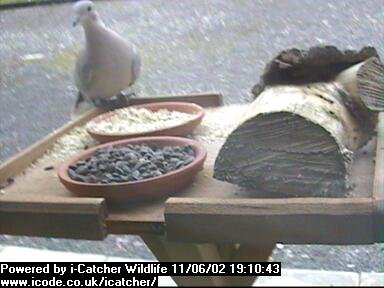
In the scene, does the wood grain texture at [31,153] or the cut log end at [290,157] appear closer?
the cut log end at [290,157]

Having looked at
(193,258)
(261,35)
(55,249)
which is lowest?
(55,249)

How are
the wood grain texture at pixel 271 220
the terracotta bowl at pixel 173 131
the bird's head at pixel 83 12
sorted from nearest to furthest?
the wood grain texture at pixel 271 220 → the terracotta bowl at pixel 173 131 → the bird's head at pixel 83 12

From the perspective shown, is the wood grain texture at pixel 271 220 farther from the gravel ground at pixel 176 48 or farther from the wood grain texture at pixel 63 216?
the gravel ground at pixel 176 48

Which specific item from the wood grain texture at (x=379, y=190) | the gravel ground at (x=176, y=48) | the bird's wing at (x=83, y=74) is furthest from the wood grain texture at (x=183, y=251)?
the bird's wing at (x=83, y=74)

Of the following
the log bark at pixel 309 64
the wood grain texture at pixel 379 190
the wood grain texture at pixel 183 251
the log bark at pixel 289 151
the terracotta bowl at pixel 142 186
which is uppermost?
the log bark at pixel 309 64

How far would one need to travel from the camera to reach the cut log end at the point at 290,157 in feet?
1.85

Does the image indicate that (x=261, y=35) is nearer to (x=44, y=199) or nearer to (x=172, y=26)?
(x=172, y=26)

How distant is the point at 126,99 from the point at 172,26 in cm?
12

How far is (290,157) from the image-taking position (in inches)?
22.4

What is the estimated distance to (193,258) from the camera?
0.57 m

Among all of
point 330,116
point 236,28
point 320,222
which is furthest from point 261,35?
point 320,222

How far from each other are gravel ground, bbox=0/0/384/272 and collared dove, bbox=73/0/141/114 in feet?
0.08

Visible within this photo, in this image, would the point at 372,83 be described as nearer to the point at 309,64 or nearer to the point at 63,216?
the point at 309,64

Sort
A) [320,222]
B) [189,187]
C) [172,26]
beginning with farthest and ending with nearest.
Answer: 1. [172,26]
2. [189,187]
3. [320,222]
